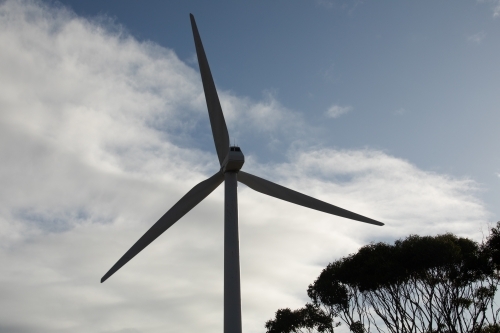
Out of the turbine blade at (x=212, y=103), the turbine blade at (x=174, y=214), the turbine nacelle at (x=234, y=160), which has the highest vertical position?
the turbine blade at (x=212, y=103)

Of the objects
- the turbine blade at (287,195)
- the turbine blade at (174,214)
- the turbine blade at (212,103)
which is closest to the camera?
the turbine blade at (174,214)

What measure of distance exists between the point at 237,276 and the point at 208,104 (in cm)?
1206

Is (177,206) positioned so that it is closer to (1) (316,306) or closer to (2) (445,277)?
(2) (445,277)

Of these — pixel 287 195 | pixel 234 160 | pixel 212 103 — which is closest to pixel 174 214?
pixel 234 160

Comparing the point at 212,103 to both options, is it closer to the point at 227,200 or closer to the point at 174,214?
the point at 227,200

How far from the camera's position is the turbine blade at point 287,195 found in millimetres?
30328

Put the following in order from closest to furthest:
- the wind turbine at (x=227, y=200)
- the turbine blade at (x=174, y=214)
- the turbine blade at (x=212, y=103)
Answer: the wind turbine at (x=227, y=200), the turbine blade at (x=174, y=214), the turbine blade at (x=212, y=103)

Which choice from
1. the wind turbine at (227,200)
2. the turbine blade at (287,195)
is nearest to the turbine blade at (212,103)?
the wind turbine at (227,200)

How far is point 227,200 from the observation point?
90.2 feet

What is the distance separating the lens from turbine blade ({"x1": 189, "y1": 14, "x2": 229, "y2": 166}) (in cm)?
3092

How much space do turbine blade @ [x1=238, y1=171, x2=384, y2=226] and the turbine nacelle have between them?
6.39ft

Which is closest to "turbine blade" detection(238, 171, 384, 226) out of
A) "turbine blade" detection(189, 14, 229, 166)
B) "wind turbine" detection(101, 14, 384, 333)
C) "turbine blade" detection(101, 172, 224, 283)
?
"wind turbine" detection(101, 14, 384, 333)

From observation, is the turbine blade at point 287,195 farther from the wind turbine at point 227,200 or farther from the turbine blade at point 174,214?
the turbine blade at point 174,214

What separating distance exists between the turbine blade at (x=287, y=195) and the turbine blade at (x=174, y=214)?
6.31ft
